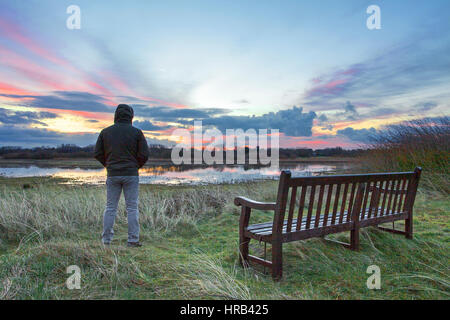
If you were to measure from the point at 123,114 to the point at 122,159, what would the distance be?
0.69m

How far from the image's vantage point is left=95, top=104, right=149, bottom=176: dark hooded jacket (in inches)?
185

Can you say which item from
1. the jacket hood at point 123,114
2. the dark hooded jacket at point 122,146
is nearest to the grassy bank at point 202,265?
the dark hooded jacket at point 122,146

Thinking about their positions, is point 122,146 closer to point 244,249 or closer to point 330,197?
point 244,249

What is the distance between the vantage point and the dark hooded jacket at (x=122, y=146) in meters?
4.69

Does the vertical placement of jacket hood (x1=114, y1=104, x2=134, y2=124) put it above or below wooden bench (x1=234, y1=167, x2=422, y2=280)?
above

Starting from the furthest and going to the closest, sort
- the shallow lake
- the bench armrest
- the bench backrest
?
the shallow lake
the bench armrest
the bench backrest

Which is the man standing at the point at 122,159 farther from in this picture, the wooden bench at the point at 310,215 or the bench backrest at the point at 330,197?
the bench backrest at the point at 330,197

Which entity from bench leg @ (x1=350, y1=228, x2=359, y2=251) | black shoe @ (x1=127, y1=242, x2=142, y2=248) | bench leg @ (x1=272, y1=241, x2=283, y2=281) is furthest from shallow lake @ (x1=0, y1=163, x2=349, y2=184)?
bench leg @ (x1=272, y1=241, x2=283, y2=281)

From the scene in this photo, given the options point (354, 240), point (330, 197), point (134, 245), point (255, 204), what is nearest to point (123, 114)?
point (134, 245)

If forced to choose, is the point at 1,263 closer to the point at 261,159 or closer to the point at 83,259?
the point at 83,259

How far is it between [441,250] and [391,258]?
78 cm

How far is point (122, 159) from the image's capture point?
469 centimetres

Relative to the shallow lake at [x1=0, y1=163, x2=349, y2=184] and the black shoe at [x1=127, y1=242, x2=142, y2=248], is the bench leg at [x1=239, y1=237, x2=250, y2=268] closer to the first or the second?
the black shoe at [x1=127, y1=242, x2=142, y2=248]
